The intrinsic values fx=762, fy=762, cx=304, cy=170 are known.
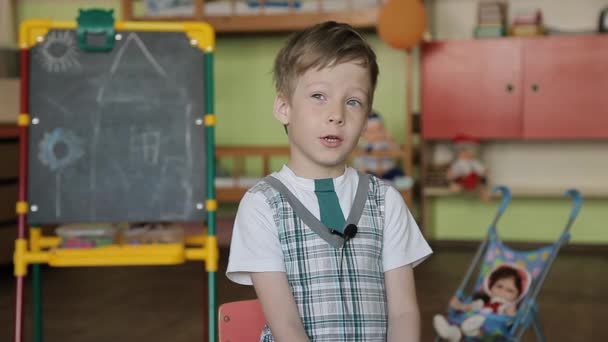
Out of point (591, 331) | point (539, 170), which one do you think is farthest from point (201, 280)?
point (539, 170)

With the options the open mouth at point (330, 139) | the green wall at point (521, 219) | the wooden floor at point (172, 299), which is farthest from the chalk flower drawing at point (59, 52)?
the green wall at point (521, 219)

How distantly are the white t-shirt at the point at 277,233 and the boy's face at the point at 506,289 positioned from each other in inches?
45.8

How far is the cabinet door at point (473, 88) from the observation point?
4.64 metres

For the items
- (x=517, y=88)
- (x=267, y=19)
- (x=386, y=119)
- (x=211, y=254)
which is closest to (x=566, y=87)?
(x=517, y=88)

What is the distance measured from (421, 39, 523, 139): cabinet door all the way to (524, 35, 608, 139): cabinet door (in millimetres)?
81

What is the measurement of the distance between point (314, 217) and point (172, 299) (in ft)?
7.55

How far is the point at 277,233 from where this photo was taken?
1.29 metres

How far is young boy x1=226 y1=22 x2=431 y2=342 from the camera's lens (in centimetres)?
127

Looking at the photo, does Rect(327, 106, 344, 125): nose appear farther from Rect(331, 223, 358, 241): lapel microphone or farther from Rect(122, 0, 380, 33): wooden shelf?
Rect(122, 0, 380, 33): wooden shelf

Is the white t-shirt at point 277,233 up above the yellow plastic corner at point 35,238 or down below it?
above

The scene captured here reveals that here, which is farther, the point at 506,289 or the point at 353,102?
the point at 506,289

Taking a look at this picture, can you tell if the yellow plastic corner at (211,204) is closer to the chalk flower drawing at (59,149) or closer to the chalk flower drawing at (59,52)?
the chalk flower drawing at (59,149)

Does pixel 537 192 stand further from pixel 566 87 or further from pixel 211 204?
pixel 211 204

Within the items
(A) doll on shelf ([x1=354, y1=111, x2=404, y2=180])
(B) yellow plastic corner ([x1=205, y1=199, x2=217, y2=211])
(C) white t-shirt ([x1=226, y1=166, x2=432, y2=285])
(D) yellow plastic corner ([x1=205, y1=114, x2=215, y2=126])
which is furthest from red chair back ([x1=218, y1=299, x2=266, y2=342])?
(A) doll on shelf ([x1=354, y1=111, x2=404, y2=180])
